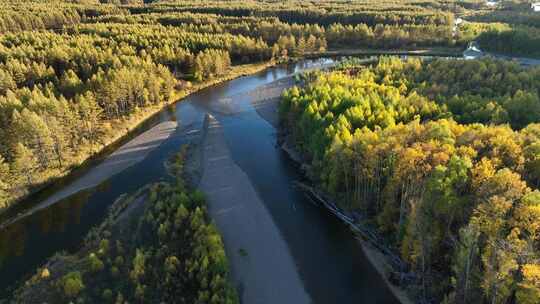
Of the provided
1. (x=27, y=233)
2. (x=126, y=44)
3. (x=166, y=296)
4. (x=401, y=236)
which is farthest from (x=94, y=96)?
(x=401, y=236)

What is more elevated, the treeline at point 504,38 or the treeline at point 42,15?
the treeline at point 42,15

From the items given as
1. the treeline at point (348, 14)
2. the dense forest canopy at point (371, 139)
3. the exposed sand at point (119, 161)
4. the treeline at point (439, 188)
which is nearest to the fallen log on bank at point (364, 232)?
the treeline at point (439, 188)

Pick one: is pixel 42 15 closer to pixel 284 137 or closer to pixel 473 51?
pixel 284 137

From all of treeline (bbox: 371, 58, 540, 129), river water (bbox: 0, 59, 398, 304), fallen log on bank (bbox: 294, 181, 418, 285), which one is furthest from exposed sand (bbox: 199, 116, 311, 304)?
treeline (bbox: 371, 58, 540, 129)

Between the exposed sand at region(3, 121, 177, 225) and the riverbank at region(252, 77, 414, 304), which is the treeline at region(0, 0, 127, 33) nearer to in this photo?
the riverbank at region(252, 77, 414, 304)

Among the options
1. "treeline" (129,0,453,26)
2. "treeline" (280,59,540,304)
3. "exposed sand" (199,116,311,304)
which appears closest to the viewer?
"treeline" (280,59,540,304)

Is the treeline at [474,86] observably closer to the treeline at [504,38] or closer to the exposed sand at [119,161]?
the treeline at [504,38]
